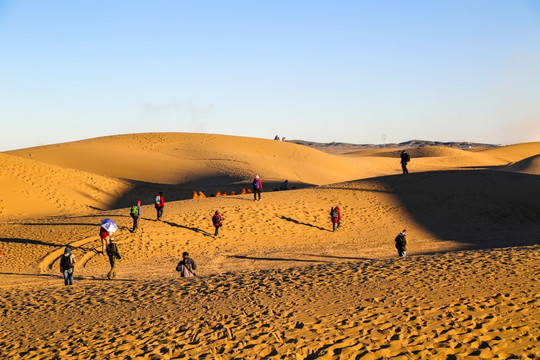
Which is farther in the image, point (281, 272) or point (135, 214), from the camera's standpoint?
point (135, 214)

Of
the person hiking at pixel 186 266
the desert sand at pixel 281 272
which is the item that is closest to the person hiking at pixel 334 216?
the desert sand at pixel 281 272

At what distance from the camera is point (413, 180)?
3300 cm

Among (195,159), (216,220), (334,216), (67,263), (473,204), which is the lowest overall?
(473,204)

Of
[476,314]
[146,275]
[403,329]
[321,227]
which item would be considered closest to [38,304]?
[146,275]

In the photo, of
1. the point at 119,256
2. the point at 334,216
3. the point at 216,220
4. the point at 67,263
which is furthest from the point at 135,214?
the point at 334,216

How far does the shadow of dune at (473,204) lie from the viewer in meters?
24.9

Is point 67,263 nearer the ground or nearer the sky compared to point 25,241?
nearer the ground


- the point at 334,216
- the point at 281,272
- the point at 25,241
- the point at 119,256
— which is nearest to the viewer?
the point at 281,272

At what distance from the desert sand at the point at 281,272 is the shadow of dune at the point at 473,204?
0.13 meters

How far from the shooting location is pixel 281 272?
14766 millimetres

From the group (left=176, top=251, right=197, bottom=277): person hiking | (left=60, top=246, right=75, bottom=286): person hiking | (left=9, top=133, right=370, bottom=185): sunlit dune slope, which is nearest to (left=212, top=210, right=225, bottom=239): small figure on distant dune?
(left=176, top=251, right=197, bottom=277): person hiking

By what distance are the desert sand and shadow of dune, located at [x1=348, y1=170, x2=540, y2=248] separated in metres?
0.13

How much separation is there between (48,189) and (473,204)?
29900mm

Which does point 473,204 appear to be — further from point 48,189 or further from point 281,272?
point 48,189
